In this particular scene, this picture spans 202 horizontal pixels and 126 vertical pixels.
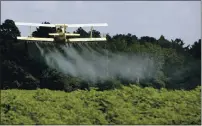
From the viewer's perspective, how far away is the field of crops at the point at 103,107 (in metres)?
10.2

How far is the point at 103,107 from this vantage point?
10.7 m

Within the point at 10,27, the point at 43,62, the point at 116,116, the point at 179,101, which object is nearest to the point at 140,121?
the point at 116,116

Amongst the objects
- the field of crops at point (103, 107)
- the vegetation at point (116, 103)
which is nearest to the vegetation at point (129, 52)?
the vegetation at point (116, 103)

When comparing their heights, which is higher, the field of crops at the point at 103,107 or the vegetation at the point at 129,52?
the vegetation at the point at 129,52

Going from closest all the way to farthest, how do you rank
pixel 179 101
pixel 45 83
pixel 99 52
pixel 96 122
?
pixel 96 122, pixel 179 101, pixel 45 83, pixel 99 52

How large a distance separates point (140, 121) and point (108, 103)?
2.86 feet

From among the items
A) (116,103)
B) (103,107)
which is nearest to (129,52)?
(116,103)

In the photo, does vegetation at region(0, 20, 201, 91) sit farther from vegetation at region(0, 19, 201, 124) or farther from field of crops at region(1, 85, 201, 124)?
field of crops at region(1, 85, 201, 124)

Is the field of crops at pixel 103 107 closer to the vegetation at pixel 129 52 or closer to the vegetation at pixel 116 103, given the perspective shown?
the vegetation at pixel 116 103

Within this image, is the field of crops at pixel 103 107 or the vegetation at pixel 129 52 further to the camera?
the vegetation at pixel 129 52

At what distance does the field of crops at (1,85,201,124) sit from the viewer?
10.2 metres

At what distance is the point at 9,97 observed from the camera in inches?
409

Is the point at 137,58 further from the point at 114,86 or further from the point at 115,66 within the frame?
the point at 114,86

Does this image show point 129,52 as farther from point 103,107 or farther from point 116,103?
point 103,107
